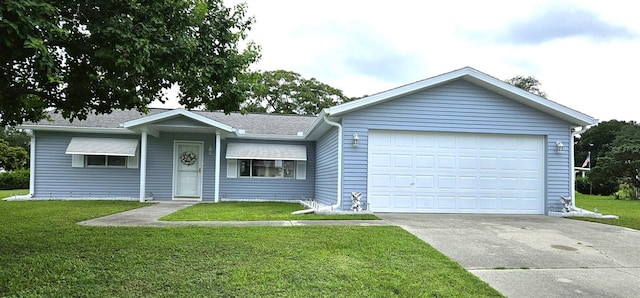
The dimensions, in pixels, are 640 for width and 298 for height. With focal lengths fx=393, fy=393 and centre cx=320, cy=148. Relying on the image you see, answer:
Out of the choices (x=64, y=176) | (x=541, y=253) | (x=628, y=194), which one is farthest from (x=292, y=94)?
(x=541, y=253)

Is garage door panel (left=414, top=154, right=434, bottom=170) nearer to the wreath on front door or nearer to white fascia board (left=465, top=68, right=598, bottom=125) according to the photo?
white fascia board (left=465, top=68, right=598, bottom=125)

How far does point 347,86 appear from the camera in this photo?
1480 inches

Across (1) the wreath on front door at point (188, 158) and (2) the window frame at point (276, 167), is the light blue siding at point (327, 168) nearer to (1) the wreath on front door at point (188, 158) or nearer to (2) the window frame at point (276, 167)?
(2) the window frame at point (276, 167)

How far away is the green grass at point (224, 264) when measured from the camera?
3.81 meters

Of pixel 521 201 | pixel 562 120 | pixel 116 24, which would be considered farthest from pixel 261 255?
pixel 562 120

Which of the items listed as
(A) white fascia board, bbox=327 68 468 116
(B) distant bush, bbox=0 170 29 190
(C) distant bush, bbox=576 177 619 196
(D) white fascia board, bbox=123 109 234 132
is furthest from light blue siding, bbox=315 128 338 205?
(B) distant bush, bbox=0 170 29 190

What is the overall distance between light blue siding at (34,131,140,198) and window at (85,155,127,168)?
0.16m

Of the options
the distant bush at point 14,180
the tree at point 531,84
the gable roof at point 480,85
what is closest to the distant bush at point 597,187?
the tree at point 531,84

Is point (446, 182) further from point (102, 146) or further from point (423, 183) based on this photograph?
point (102, 146)

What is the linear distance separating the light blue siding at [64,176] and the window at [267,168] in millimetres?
4170

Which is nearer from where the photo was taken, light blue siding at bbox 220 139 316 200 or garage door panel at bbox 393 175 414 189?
garage door panel at bbox 393 175 414 189

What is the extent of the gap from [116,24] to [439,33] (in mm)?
12674

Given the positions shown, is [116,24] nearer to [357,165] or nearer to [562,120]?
[357,165]

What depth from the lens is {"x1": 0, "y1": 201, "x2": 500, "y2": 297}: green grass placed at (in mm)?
3812
